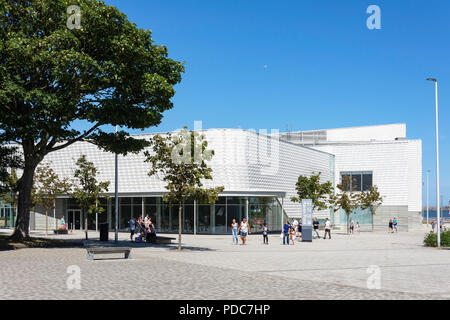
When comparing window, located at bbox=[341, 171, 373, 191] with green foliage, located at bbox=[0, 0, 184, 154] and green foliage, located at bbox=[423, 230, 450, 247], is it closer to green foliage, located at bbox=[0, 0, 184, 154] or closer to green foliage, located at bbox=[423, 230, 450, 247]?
green foliage, located at bbox=[423, 230, 450, 247]

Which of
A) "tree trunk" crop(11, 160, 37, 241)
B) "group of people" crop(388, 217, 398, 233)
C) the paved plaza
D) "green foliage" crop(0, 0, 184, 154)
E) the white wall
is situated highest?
the white wall

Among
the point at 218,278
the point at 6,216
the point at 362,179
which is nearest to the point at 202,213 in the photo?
the point at 6,216

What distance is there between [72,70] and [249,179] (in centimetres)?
2441

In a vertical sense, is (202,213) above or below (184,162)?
below

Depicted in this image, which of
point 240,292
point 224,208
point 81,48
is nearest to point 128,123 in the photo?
point 81,48

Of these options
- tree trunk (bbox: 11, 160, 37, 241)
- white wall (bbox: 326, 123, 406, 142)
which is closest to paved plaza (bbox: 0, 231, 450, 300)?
tree trunk (bbox: 11, 160, 37, 241)

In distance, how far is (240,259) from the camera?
65.6 ft

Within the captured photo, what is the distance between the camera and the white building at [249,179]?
43469mm

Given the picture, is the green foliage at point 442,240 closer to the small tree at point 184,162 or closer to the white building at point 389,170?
the small tree at point 184,162

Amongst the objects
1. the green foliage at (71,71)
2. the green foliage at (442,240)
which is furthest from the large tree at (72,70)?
the green foliage at (442,240)

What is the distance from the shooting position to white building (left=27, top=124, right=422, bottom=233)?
43469mm

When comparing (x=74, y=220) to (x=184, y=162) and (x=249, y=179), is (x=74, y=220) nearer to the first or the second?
(x=249, y=179)

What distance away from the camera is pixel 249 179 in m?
43.5
